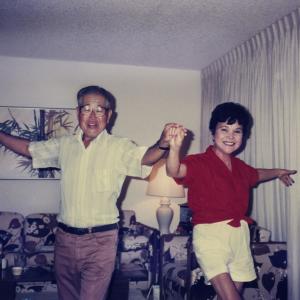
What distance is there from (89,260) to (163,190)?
2.26 m

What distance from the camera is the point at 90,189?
2.23m

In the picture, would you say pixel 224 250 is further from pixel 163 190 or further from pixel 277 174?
pixel 163 190

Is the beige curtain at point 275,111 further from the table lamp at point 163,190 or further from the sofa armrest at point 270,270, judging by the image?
the table lamp at point 163,190

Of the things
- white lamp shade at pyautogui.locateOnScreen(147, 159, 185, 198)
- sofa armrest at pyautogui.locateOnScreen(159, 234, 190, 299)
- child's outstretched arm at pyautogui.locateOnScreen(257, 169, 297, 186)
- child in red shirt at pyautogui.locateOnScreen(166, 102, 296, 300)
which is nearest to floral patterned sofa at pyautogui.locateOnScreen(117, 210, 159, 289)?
sofa armrest at pyautogui.locateOnScreen(159, 234, 190, 299)

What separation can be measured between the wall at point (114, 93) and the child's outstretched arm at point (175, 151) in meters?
2.89

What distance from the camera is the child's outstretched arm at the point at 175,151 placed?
198cm

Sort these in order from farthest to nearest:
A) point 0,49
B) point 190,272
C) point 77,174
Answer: point 0,49 → point 190,272 → point 77,174

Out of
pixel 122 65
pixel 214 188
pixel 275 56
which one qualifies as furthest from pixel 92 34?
pixel 214 188

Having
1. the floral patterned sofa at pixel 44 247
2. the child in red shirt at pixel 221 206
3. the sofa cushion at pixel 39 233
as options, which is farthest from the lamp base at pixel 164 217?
the child in red shirt at pixel 221 206

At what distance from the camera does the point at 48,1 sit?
9.92ft

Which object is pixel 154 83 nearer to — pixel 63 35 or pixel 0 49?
pixel 63 35

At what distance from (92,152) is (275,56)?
6.99 feet

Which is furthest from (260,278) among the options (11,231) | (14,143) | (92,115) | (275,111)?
(11,231)

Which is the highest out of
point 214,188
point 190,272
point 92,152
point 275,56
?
point 275,56
